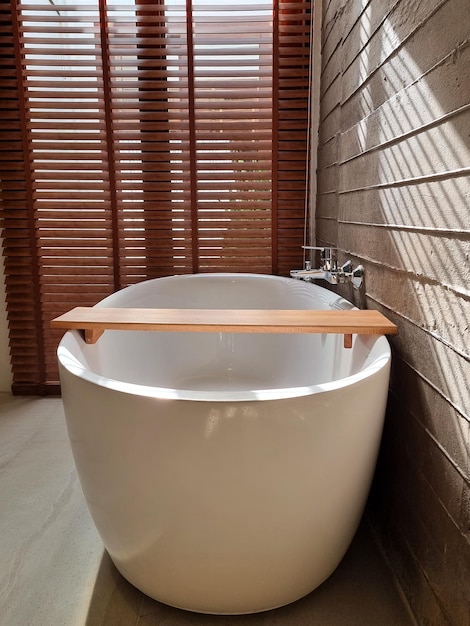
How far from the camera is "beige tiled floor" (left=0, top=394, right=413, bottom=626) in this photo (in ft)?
4.22

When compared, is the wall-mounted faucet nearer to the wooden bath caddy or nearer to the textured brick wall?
the textured brick wall

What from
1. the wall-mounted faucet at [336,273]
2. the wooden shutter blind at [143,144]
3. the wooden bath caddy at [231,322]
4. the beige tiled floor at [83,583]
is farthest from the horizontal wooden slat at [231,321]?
the wooden shutter blind at [143,144]

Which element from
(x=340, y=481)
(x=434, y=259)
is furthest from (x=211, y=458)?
(x=434, y=259)

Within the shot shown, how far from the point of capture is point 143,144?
272 centimetres

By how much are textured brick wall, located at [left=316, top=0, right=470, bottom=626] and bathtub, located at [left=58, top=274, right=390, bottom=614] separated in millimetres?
146

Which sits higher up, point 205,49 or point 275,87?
point 205,49

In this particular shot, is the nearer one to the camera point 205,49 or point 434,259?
point 434,259

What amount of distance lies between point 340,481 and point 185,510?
36 cm

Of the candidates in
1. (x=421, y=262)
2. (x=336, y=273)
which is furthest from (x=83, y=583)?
(x=336, y=273)

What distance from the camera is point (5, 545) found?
1.59 meters

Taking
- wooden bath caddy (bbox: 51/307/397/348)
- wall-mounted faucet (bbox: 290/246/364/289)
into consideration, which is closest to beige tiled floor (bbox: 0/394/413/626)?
wooden bath caddy (bbox: 51/307/397/348)

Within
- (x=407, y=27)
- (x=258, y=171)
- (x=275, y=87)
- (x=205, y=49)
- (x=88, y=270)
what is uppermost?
(x=205, y=49)

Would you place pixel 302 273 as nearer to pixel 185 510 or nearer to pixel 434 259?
pixel 434 259

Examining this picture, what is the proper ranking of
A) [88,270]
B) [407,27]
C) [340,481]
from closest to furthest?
[340,481]
[407,27]
[88,270]
